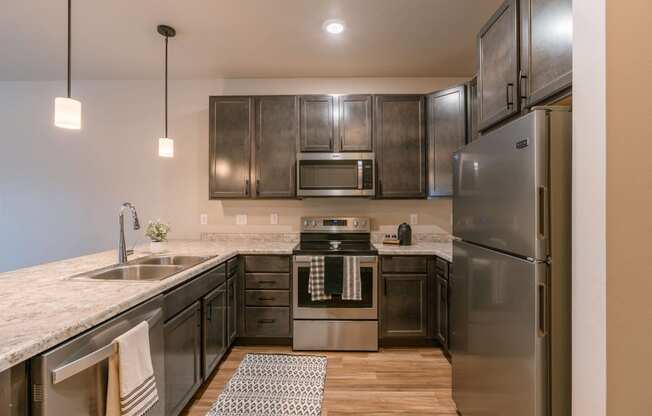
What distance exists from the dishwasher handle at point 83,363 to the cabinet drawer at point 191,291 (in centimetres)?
47

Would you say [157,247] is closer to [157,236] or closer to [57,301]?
[157,236]

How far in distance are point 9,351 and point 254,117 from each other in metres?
2.64

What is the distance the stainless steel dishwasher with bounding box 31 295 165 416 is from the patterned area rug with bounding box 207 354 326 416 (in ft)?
3.30

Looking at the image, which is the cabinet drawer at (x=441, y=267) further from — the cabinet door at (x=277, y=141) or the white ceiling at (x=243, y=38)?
the white ceiling at (x=243, y=38)

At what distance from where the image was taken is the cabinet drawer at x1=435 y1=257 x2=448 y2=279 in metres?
2.61

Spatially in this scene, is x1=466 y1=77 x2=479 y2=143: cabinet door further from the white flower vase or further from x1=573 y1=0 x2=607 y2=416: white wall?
the white flower vase

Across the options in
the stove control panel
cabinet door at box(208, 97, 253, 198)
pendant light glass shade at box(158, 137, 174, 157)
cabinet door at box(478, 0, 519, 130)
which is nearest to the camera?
cabinet door at box(478, 0, 519, 130)

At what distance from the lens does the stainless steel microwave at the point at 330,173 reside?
10.0 feet

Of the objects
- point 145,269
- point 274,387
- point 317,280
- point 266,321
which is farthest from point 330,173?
point 274,387

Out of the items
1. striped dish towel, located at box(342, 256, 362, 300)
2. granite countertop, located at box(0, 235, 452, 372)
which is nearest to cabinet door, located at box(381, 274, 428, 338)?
striped dish towel, located at box(342, 256, 362, 300)

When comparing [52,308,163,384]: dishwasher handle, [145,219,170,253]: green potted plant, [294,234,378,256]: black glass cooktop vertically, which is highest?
[145,219,170,253]: green potted plant

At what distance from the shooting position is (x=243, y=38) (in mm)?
2643

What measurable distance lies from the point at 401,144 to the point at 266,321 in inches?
82.2

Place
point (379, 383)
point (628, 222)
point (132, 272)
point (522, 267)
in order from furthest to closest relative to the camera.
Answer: point (379, 383), point (132, 272), point (522, 267), point (628, 222)
